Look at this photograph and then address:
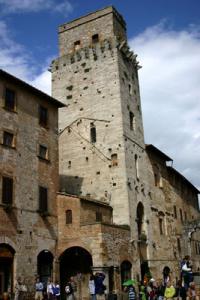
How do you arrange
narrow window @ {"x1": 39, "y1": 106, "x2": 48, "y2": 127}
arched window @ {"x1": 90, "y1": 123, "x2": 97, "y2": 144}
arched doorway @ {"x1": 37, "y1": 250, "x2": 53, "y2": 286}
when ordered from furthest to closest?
arched window @ {"x1": 90, "y1": 123, "x2": 97, "y2": 144} < narrow window @ {"x1": 39, "y1": 106, "x2": 48, "y2": 127} < arched doorway @ {"x1": 37, "y1": 250, "x2": 53, "y2": 286}

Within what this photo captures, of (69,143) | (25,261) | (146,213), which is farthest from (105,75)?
(25,261)

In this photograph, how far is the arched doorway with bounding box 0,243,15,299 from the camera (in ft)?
72.1

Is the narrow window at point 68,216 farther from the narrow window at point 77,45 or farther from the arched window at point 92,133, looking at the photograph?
the narrow window at point 77,45

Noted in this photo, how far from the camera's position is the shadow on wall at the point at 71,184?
107 ft

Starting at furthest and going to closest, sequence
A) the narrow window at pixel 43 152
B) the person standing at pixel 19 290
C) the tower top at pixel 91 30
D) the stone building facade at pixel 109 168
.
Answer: the tower top at pixel 91 30, the narrow window at pixel 43 152, the stone building facade at pixel 109 168, the person standing at pixel 19 290

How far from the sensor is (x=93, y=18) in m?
37.8

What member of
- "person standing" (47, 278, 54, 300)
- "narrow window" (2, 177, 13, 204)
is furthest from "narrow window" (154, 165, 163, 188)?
"person standing" (47, 278, 54, 300)

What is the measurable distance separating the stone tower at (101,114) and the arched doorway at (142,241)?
106 centimetres

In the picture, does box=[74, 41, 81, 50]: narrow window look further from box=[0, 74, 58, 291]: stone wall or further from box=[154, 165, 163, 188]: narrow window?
box=[154, 165, 163, 188]: narrow window

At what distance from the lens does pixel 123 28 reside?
130 feet

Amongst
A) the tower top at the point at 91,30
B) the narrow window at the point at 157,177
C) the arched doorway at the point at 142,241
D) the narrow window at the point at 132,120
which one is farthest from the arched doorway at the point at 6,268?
the tower top at the point at 91,30

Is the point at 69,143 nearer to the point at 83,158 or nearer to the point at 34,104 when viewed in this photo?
the point at 83,158

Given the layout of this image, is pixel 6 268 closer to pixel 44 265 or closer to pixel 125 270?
pixel 44 265

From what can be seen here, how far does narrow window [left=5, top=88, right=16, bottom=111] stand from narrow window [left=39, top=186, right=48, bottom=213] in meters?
5.47
